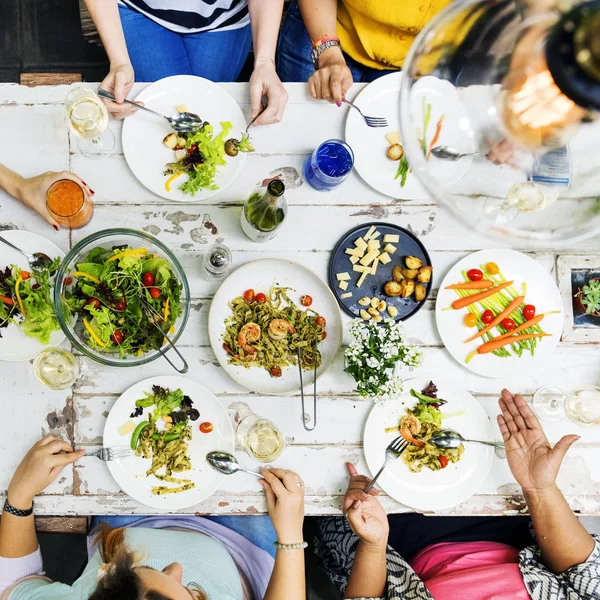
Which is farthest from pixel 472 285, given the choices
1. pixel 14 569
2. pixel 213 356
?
pixel 14 569

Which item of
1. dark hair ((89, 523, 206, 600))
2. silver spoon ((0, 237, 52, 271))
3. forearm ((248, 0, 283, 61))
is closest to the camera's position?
dark hair ((89, 523, 206, 600))

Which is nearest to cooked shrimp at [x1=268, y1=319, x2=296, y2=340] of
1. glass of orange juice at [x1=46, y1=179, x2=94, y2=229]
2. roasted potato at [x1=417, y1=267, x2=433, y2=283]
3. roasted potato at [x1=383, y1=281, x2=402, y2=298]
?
roasted potato at [x1=383, y1=281, x2=402, y2=298]

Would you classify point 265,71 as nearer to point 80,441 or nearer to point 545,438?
point 80,441

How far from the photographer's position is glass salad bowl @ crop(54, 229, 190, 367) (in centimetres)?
142

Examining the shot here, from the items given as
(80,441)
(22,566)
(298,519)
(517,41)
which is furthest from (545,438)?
(22,566)

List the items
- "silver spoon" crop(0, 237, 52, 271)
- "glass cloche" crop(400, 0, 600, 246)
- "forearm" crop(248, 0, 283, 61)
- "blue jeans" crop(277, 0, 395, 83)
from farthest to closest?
"blue jeans" crop(277, 0, 395, 83)
"forearm" crop(248, 0, 283, 61)
"silver spoon" crop(0, 237, 52, 271)
"glass cloche" crop(400, 0, 600, 246)

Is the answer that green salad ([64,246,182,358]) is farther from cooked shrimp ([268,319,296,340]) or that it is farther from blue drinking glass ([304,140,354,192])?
blue drinking glass ([304,140,354,192])

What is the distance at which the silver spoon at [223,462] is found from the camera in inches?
60.0

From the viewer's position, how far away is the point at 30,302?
1486 millimetres

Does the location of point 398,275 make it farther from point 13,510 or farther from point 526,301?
point 13,510

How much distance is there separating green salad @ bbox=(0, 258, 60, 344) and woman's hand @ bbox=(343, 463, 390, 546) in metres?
0.96

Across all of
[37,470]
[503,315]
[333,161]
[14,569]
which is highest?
[333,161]

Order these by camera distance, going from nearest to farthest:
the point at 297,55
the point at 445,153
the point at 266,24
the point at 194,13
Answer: the point at 445,153 → the point at 266,24 → the point at 194,13 → the point at 297,55

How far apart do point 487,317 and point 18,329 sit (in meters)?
1.37
